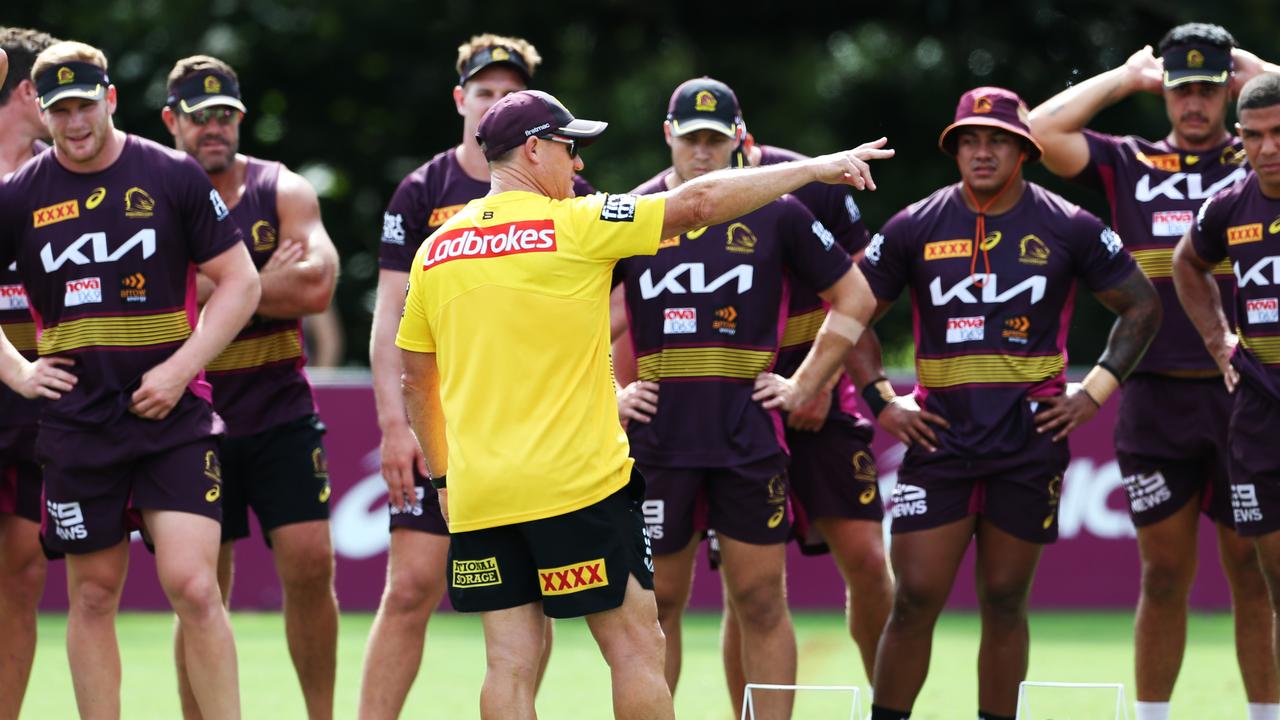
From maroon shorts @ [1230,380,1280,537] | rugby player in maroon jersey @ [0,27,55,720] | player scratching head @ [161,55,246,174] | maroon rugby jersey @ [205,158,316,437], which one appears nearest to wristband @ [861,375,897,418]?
maroon shorts @ [1230,380,1280,537]

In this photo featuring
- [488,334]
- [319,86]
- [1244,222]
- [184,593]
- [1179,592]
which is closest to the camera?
[488,334]

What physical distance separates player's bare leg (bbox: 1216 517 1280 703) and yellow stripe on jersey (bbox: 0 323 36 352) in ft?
17.3

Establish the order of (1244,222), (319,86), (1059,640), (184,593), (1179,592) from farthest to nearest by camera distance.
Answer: (319,86) < (1059,640) < (1179,592) < (1244,222) < (184,593)

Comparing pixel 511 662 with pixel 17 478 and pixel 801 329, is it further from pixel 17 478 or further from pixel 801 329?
pixel 17 478

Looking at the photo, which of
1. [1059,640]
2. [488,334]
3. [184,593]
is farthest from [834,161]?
[1059,640]

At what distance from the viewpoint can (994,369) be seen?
7.54 m

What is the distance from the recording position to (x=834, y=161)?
5930mm

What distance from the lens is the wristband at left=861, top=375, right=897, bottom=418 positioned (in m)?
7.85

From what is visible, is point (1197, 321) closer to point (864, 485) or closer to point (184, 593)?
point (864, 485)

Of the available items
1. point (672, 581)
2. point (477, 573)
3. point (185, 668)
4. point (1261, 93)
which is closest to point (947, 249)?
point (1261, 93)

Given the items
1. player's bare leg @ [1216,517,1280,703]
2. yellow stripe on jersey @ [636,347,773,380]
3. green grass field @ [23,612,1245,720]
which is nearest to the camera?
yellow stripe on jersey @ [636,347,773,380]

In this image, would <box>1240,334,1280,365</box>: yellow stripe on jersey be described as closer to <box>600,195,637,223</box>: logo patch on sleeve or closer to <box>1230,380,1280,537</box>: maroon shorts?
<box>1230,380,1280,537</box>: maroon shorts

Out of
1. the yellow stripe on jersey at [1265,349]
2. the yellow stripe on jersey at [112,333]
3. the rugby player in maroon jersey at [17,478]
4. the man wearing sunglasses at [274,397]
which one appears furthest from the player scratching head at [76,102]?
the yellow stripe on jersey at [1265,349]

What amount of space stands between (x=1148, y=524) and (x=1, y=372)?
490 cm
